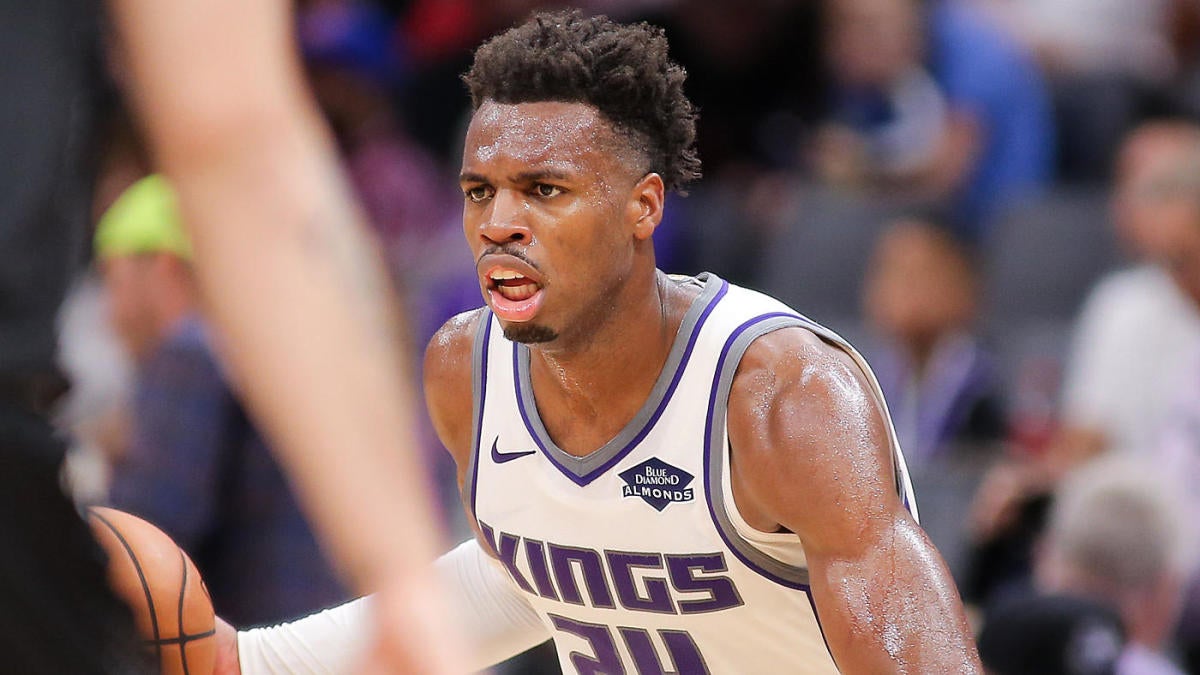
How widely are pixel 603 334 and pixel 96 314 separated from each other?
5.03 m

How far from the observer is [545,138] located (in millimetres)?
3262

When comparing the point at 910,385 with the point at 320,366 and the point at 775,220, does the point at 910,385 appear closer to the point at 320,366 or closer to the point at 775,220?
the point at 775,220

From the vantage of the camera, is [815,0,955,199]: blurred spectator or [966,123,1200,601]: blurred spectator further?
[815,0,955,199]: blurred spectator

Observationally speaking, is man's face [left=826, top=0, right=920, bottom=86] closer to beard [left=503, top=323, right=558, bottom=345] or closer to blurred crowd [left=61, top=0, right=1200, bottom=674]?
blurred crowd [left=61, top=0, right=1200, bottom=674]

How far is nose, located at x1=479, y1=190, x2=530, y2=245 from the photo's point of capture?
127 inches

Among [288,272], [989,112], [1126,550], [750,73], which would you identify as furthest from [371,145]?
[288,272]

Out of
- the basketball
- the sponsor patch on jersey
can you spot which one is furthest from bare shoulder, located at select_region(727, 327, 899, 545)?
the basketball

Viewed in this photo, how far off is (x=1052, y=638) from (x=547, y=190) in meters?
2.19

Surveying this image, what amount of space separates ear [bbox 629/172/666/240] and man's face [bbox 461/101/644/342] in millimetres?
14

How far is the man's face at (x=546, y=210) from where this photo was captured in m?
3.24

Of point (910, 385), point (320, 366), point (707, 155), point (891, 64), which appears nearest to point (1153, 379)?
point (910, 385)

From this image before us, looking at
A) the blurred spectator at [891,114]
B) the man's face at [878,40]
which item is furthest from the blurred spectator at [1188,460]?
the man's face at [878,40]

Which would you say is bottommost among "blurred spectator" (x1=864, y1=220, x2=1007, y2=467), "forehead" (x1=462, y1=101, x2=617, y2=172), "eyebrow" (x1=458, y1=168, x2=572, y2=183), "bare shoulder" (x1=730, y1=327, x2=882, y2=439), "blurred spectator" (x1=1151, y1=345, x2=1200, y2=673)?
"blurred spectator" (x1=1151, y1=345, x2=1200, y2=673)

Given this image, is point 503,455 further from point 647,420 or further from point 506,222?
point 506,222
